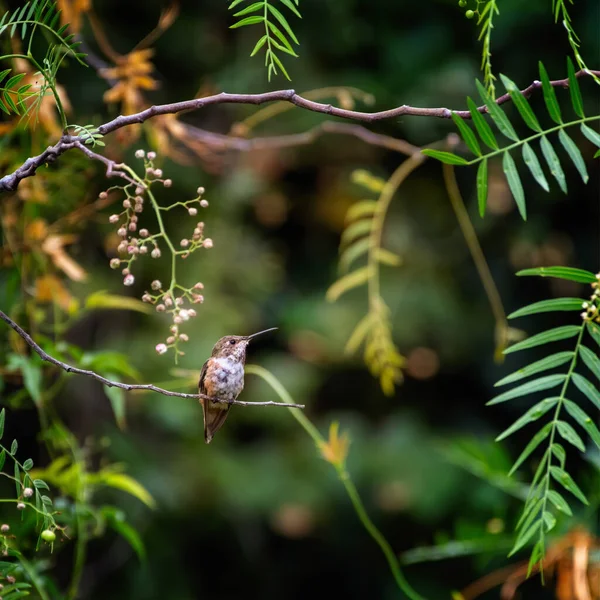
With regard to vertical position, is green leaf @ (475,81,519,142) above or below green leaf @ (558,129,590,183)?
above

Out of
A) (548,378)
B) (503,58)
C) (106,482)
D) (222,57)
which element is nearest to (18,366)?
(106,482)

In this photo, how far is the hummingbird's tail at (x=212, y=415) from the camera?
2.38 metres

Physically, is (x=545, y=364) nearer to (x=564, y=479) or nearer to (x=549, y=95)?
(x=564, y=479)

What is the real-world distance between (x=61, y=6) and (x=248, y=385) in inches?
155

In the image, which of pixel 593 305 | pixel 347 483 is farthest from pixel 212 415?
pixel 593 305

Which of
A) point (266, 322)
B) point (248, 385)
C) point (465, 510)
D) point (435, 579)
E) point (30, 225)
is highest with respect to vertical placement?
point (30, 225)

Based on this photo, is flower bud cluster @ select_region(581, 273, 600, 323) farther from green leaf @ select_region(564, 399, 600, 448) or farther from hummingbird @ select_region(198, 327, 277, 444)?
hummingbird @ select_region(198, 327, 277, 444)

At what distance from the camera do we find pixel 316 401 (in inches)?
264

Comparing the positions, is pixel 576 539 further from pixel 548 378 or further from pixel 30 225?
pixel 30 225

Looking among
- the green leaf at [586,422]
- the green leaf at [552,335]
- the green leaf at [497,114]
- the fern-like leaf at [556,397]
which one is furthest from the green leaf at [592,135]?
the green leaf at [586,422]

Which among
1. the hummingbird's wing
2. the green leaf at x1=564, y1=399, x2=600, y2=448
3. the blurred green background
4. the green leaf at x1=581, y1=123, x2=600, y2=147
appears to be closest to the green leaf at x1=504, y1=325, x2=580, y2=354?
the green leaf at x1=564, y1=399, x2=600, y2=448

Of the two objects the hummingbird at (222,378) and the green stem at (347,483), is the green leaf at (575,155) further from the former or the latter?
the hummingbird at (222,378)

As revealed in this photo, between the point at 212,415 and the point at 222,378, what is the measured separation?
7.1 inches

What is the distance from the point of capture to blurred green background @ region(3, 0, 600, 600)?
18.1ft
